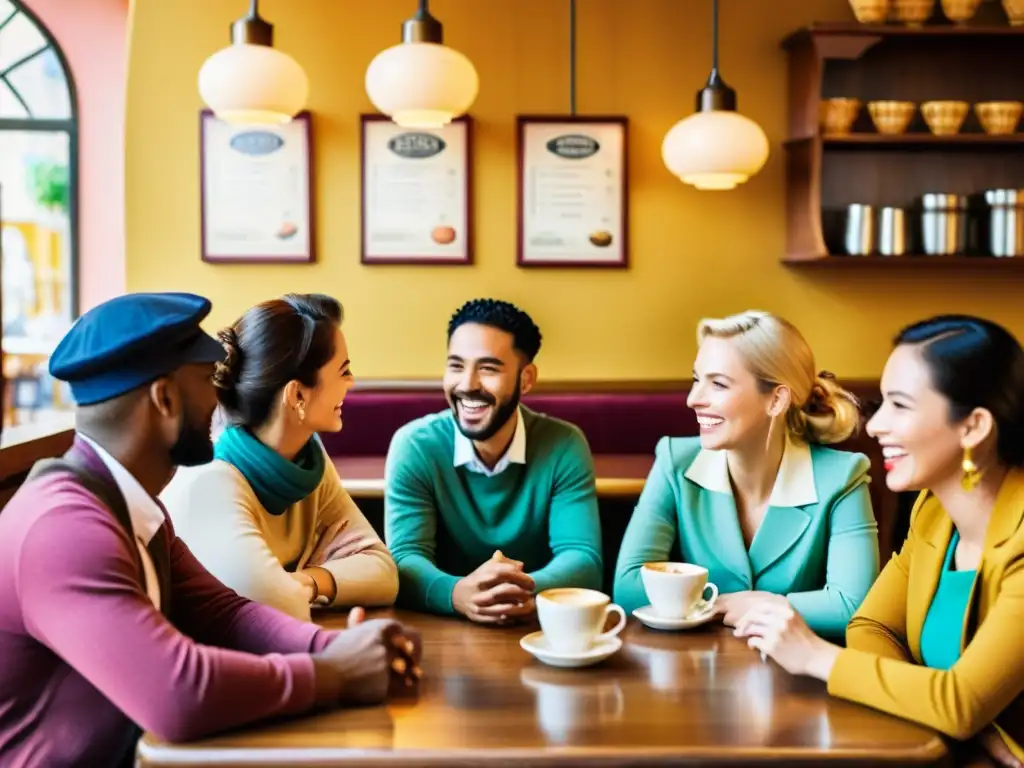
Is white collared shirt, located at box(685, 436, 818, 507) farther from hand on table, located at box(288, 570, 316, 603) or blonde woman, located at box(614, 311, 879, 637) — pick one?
hand on table, located at box(288, 570, 316, 603)

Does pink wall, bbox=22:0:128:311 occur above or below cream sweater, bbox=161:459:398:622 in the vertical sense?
above

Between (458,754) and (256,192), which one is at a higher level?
(256,192)

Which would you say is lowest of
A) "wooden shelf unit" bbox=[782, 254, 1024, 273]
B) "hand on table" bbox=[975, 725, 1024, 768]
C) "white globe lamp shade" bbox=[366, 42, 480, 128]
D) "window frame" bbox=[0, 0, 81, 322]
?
"hand on table" bbox=[975, 725, 1024, 768]

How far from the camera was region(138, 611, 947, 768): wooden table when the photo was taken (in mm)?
1223

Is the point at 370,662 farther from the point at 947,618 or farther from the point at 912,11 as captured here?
the point at 912,11

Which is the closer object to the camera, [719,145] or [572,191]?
[719,145]

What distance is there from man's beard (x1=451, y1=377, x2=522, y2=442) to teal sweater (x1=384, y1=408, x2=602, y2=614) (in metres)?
0.04

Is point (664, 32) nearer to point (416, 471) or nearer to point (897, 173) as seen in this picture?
point (897, 173)

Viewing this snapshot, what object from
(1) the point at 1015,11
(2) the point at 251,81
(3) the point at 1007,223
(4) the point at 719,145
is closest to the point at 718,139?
(4) the point at 719,145

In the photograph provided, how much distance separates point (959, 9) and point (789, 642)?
3.60 metres

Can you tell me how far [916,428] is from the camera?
1.57m

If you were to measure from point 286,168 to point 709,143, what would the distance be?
5.91 feet

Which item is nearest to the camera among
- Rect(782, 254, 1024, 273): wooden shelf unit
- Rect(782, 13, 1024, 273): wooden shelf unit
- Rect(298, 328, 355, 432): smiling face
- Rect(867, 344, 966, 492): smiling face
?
Rect(867, 344, 966, 492): smiling face

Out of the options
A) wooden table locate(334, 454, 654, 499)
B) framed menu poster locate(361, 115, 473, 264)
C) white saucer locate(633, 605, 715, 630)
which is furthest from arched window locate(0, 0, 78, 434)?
white saucer locate(633, 605, 715, 630)
